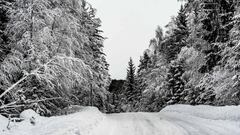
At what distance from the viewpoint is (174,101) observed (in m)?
30.1

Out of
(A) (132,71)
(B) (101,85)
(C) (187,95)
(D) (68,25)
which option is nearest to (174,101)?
(C) (187,95)

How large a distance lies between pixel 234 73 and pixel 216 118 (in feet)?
15.7

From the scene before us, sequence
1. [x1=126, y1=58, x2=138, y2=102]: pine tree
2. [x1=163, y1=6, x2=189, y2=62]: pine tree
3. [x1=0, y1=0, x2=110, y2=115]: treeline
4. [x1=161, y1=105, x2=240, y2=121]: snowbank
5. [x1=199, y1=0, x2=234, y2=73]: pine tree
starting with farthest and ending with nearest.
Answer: [x1=126, y1=58, x2=138, y2=102]: pine tree → [x1=163, y1=6, x2=189, y2=62]: pine tree → [x1=199, y1=0, x2=234, y2=73]: pine tree → [x1=0, y1=0, x2=110, y2=115]: treeline → [x1=161, y1=105, x2=240, y2=121]: snowbank

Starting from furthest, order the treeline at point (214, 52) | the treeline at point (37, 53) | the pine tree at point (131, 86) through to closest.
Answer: the pine tree at point (131, 86)
the treeline at point (214, 52)
the treeline at point (37, 53)

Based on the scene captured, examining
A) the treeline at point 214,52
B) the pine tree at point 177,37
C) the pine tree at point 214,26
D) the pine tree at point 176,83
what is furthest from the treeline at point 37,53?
the pine tree at point 177,37

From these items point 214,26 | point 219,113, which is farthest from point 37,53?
point 214,26

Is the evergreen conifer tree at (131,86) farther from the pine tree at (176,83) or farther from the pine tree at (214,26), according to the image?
the pine tree at (214,26)

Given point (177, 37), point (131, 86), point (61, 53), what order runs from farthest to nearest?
1. point (131, 86)
2. point (177, 37)
3. point (61, 53)

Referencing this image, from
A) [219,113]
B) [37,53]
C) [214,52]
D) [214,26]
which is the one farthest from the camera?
[214,52]

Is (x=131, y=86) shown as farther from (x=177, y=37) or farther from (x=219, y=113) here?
(x=219, y=113)

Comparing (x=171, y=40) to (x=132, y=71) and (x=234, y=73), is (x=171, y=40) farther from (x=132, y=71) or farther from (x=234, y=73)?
(x=132, y=71)

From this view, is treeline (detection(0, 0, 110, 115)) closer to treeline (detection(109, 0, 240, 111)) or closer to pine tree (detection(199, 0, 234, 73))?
treeline (detection(109, 0, 240, 111))

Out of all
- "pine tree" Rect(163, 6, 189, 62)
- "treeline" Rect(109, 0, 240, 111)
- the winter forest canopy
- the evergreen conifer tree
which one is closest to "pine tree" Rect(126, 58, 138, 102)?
the evergreen conifer tree

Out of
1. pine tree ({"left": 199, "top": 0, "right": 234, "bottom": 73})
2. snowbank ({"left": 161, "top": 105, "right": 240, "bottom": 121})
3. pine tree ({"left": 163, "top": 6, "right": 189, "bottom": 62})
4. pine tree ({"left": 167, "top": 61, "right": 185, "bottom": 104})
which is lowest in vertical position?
snowbank ({"left": 161, "top": 105, "right": 240, "bottom": 121})
